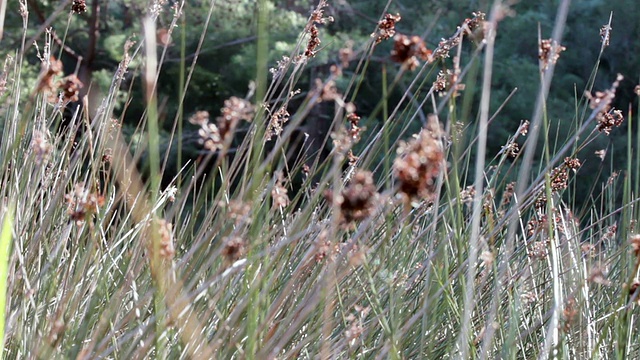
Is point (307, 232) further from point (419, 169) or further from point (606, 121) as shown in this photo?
point (606, 121)

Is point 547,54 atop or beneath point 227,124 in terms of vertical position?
atop

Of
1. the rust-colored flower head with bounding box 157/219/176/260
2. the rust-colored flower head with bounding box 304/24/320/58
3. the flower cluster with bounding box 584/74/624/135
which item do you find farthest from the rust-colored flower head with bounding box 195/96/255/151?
the rust-colored flower head with bounding box 304/24/320/58

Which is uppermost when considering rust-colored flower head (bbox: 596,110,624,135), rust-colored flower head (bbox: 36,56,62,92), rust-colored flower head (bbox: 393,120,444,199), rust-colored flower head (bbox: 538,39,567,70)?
rust-colored flower head (bbox: 538,39,567,70)

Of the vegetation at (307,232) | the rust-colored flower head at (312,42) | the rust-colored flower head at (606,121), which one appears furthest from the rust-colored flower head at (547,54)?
the rust-colored flower head at (312,42)

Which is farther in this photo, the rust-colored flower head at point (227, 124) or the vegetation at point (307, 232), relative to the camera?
the vegetation at point (307, 232)

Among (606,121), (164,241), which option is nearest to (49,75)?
(164,241)

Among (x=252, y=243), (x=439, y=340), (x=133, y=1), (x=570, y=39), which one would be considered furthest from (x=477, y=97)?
(x=252, y=243)

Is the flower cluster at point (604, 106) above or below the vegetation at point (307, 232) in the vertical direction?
above

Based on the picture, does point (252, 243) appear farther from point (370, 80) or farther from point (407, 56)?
point (370, 80)

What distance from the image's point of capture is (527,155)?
1.19m

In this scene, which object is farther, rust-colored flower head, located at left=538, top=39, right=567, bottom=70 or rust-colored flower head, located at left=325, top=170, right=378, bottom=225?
rust-colored flower head, located at left=538, top=39, right=567, bottom=70

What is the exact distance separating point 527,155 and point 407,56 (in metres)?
0.32

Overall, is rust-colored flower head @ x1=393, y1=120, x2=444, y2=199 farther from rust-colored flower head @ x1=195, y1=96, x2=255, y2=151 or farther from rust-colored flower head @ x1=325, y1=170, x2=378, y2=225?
rust-colored flower head @ x1=195, y1=96, x2=255, y2=151

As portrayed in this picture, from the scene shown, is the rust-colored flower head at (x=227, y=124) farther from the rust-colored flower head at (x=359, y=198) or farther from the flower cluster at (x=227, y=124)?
the rust-colored flower head at (x=359, y=198)
